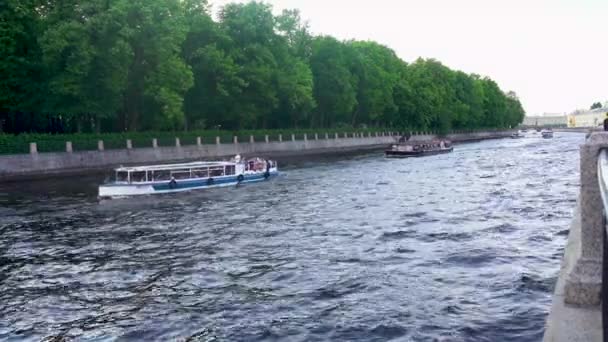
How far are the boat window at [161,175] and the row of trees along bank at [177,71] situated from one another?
1706 cm

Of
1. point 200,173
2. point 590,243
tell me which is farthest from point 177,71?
point 590,243

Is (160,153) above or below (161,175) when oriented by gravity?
above

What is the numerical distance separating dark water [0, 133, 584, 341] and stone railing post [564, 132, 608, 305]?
218 cm

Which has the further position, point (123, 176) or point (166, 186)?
point (166, 186)

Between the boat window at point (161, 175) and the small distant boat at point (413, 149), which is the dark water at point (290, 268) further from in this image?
the small distant boat at point (413, 149)

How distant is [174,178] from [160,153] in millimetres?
22394

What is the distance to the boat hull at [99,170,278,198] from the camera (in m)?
32.1

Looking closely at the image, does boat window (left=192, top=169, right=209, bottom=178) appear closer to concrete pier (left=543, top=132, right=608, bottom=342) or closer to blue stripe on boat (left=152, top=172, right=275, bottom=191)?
blue stripe on boat (left=152, top=172, right=275, bottom=191)

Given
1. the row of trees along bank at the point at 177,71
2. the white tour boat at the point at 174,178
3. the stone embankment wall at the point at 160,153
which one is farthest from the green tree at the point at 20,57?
the white tour boat at the point at 174,178

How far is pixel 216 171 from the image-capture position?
38500mm

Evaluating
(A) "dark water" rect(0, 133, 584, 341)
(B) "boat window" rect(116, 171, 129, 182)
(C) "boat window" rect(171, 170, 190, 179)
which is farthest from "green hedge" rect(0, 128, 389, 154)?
(A) "dark water" rect(0, 133, 584, 341)

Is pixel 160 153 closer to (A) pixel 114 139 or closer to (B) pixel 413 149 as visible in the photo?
(A) pixel 114 139

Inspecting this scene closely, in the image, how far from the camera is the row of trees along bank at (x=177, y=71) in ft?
158

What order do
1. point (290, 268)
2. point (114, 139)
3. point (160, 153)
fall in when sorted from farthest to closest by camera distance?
1. point (160, 153)
2. point (114, 139)
3. point (290, 268)
